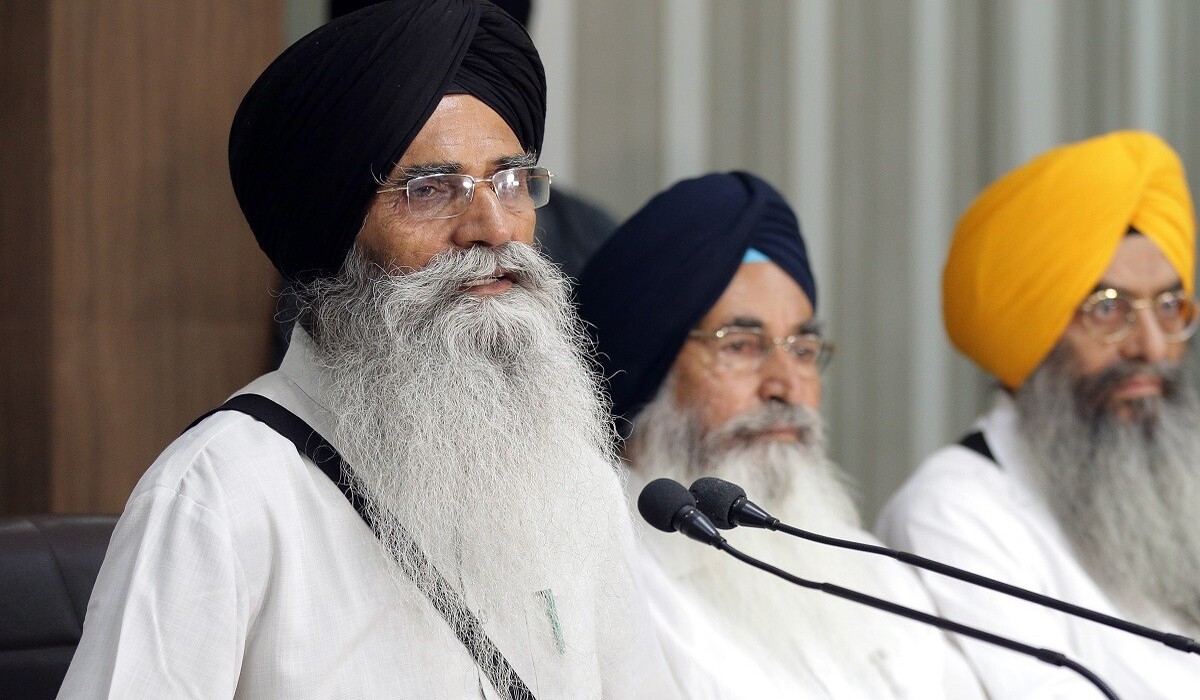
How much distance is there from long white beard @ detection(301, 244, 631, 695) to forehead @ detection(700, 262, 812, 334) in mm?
917

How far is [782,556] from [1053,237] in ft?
3.95

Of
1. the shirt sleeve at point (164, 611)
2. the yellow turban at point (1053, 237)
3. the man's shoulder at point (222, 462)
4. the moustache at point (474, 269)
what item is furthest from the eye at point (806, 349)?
the shirt sleeve at point (164, 611)

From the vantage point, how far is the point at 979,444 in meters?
3.35

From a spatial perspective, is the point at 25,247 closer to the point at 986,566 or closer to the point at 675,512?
the point at 675,512

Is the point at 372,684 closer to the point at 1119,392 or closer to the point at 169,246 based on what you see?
the point at 169,246

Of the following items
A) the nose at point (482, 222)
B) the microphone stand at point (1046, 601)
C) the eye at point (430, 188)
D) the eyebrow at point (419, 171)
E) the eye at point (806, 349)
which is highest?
the eyebrow at point (419, 171)

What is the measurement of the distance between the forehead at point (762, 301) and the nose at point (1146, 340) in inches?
39.0

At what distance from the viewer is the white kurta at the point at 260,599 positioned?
147cm

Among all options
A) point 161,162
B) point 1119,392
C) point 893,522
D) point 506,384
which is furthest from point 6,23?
point 1119,392

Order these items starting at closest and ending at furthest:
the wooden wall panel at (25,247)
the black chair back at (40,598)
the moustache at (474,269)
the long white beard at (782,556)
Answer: the moustache at (474,269), the black chair back at (40,598), the long white beard at (782,556), the wooden wall panel at (25,247)

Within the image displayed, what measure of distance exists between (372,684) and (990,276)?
2.23 m

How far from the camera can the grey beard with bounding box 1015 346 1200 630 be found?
3100mm

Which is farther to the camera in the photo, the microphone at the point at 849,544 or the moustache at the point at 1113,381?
the moustache at the point at 1113,381

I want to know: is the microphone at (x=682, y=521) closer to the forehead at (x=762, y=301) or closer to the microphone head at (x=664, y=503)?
the microphone head at (x=664, y=503)
